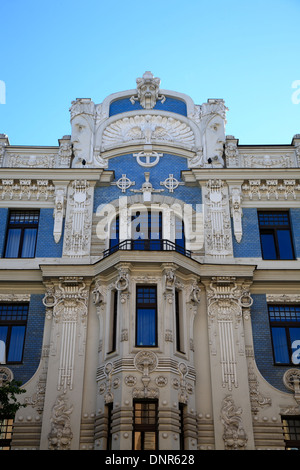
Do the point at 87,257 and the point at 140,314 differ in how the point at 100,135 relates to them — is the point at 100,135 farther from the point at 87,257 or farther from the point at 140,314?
the point at 140,314

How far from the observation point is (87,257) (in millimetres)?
23578

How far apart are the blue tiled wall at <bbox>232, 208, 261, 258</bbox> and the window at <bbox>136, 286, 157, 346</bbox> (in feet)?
14.1

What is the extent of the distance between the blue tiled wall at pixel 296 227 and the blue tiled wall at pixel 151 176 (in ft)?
13.2

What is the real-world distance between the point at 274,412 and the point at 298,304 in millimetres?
4560

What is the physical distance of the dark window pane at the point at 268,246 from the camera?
960 inches

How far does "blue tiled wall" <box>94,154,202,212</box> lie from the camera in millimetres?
25469

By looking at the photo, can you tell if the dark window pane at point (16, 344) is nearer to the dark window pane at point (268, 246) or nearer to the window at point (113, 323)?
the window at point (113, 323)

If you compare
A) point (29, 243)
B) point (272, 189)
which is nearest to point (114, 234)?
point (29, 243)

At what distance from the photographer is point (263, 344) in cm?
2203

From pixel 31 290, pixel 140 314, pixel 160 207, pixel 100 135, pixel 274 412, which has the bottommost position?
pixel 274 412

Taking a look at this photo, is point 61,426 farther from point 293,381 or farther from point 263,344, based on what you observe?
point 293,381

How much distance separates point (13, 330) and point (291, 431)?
432 inches
